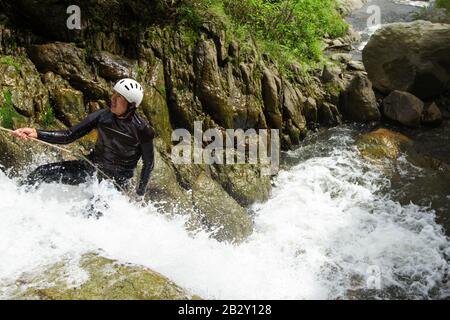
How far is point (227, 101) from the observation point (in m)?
9.40

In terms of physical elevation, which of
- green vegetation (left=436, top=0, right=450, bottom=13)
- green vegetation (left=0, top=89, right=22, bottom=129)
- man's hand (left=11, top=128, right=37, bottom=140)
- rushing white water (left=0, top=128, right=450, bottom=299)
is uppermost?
green vegetation (left=436, top=0, right=450, bottom=13)

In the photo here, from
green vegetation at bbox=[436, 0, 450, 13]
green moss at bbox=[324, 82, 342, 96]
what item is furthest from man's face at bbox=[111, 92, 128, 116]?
green vegetation at bbox=[436, 0, 450, 13]

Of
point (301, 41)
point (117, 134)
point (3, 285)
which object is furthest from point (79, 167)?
point (301, 41)

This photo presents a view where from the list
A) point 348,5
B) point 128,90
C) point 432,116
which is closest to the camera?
point 128,90

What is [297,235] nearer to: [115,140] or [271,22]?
[115,140]

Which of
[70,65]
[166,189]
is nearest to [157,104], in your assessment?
[70,65]

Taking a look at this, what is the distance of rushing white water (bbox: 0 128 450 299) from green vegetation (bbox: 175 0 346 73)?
3.33m

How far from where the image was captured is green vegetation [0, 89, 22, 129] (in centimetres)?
682

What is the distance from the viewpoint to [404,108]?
1191cm

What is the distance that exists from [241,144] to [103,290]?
5957 millimetres

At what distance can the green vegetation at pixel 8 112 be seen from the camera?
682cm

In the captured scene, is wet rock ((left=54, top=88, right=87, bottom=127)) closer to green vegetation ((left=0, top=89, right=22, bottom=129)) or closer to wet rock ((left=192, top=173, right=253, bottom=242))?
green vegetation ((left=0, top=89, right=22, bottom=129))

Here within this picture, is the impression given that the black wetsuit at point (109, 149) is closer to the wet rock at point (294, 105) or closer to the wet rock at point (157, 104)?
the wet rock at point (157, 104)

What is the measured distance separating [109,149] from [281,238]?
13.5 ft
